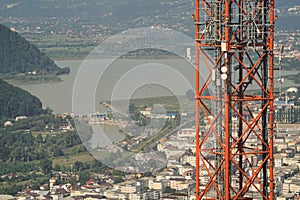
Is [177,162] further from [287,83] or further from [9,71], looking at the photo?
[9,71]

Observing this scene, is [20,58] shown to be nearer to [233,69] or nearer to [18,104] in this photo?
[18,104]

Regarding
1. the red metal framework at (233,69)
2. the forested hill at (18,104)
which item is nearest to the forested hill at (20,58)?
the forested hill at (18,104)

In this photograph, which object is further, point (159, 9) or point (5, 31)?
point (159, 9)

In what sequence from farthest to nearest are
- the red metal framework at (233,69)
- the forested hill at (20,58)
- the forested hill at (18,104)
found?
the forested hill at (20,58) < the forested hill at (18,104) < the red metal framework at (233,69)

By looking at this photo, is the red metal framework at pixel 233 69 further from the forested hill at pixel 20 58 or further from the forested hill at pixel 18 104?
the forested hill at pixel 20 58

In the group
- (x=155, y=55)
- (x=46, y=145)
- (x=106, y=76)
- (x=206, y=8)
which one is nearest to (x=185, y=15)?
(x=155, y=55)

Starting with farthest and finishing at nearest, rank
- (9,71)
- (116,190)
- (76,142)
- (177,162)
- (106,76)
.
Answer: (9,71), (106,76), (76,142), (177,162), (116,190)
